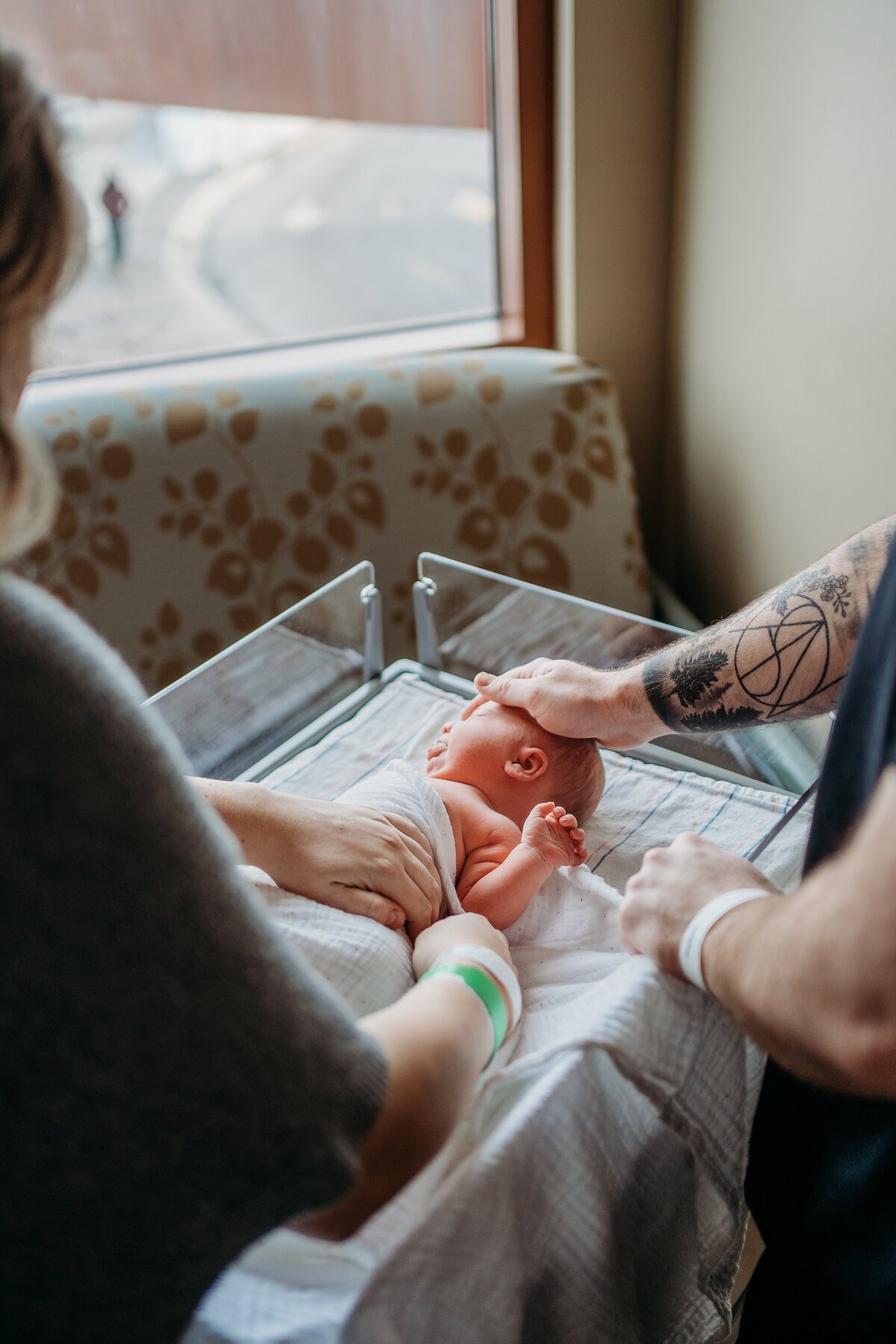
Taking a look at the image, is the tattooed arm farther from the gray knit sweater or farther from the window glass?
the window glass

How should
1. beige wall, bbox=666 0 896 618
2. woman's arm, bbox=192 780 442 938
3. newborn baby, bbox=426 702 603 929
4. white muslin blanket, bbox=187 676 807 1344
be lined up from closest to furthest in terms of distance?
white muslin blanket, bbox=187 676 807 1344, woman's arm, bbox=192 780 442 938, newborn baby, bbox=426 702 603 929, beige wall, bbox=666 0 896 618

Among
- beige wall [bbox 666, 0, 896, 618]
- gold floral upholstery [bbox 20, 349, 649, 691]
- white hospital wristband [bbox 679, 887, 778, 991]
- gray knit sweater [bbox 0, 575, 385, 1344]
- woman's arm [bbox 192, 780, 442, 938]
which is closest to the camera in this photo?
→ gray knit sweater [bbox 0, 575, 385, 1344]

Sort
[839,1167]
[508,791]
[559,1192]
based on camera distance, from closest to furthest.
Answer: [559,1192] < [839,1167] < [508,791]

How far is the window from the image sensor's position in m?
1.65

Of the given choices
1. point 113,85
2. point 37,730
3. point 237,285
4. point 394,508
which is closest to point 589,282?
point 394,508

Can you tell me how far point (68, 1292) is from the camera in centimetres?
53

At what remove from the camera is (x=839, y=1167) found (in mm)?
762

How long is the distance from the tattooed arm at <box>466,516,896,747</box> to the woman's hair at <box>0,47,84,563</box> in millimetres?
720

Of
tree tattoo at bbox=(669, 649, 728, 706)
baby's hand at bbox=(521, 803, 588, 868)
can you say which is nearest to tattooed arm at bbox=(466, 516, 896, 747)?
tree tattoo at bbox=(669, 649, 728, 706)

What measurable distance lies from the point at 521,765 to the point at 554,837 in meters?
0.14

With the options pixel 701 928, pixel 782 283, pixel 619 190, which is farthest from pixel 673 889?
pixel 619 190

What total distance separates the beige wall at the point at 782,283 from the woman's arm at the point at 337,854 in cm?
84

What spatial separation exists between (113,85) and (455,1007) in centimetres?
162

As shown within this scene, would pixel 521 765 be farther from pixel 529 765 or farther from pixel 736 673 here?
pixel 736 673
